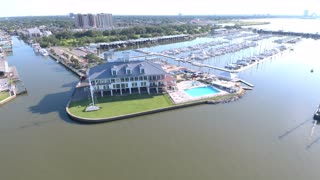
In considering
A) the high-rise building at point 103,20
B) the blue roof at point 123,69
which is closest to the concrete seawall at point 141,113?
the blue roof at point 123,69

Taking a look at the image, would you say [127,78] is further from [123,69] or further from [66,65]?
[66,65]

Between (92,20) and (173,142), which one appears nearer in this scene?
(173,142)

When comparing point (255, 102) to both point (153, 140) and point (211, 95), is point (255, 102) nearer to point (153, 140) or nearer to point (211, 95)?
point (211, 95)

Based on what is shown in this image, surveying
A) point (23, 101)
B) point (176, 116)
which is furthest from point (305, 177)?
point (23, 101)

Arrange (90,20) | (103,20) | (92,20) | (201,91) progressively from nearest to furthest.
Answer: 1. (201,91)
2. (92,20)
3. (90,20)
4. (103,20)

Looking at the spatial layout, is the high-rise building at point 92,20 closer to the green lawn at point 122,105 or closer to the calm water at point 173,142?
the calm water at point 173,142

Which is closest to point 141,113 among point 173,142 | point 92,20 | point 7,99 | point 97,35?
point 173,142

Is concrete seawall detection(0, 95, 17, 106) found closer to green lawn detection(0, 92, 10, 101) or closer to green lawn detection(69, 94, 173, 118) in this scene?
green lawn detection(0, 92, 10, 101)
